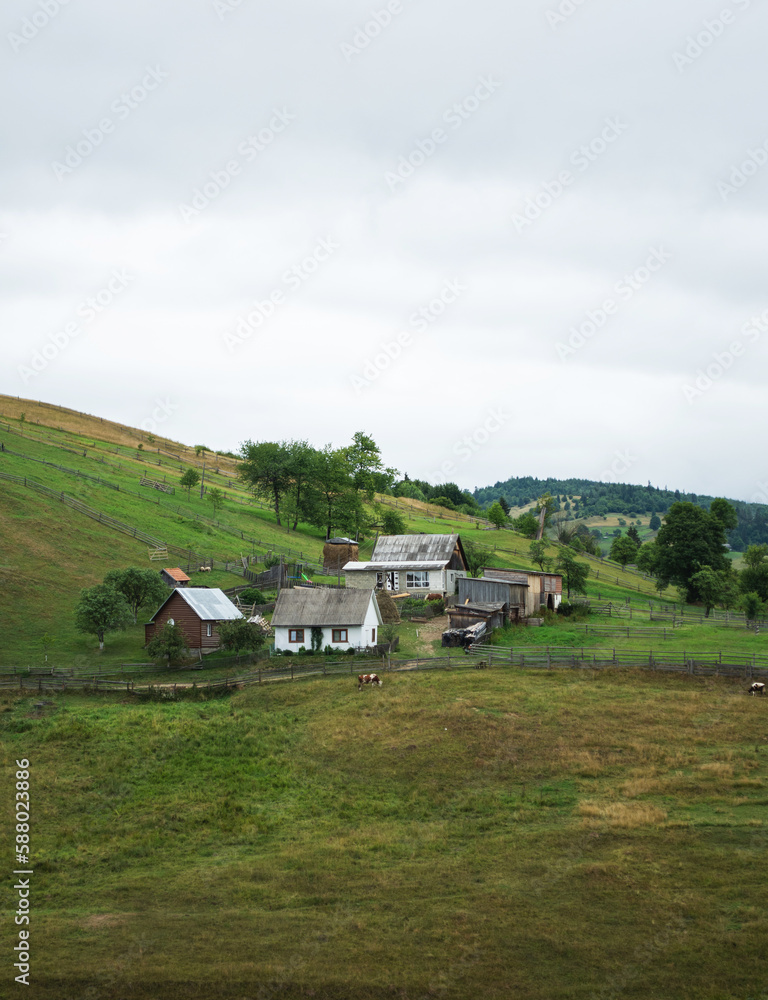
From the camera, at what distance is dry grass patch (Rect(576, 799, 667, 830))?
23.0 metres

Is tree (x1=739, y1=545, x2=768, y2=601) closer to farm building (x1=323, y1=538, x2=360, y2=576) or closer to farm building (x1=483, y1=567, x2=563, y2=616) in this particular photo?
farm building (x1=483, y1=567, x2=563, y2=616)

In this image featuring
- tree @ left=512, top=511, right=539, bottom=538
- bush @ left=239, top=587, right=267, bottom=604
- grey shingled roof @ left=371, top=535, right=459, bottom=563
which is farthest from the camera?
tree @ left=512, top=511, right=539, bottom=538

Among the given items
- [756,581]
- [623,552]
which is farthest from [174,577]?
[623,552]

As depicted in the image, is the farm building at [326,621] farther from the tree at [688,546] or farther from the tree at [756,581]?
the tree at [756,581]

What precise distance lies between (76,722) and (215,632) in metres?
15.0

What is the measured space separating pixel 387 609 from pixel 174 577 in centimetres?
1718

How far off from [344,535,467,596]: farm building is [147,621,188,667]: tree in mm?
19682

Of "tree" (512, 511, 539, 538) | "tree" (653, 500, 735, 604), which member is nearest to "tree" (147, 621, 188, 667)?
"tree" (653, 500, 735, 604)

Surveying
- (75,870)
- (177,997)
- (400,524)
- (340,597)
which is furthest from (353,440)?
(177,997)

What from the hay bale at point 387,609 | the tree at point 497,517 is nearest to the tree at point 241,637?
the hay bale at point 387,609

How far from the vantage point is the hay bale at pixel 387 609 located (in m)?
55.4

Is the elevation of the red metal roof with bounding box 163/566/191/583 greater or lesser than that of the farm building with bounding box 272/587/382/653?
greater

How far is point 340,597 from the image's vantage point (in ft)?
160

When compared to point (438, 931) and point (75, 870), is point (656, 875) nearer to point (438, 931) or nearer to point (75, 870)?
point (438, 931)
